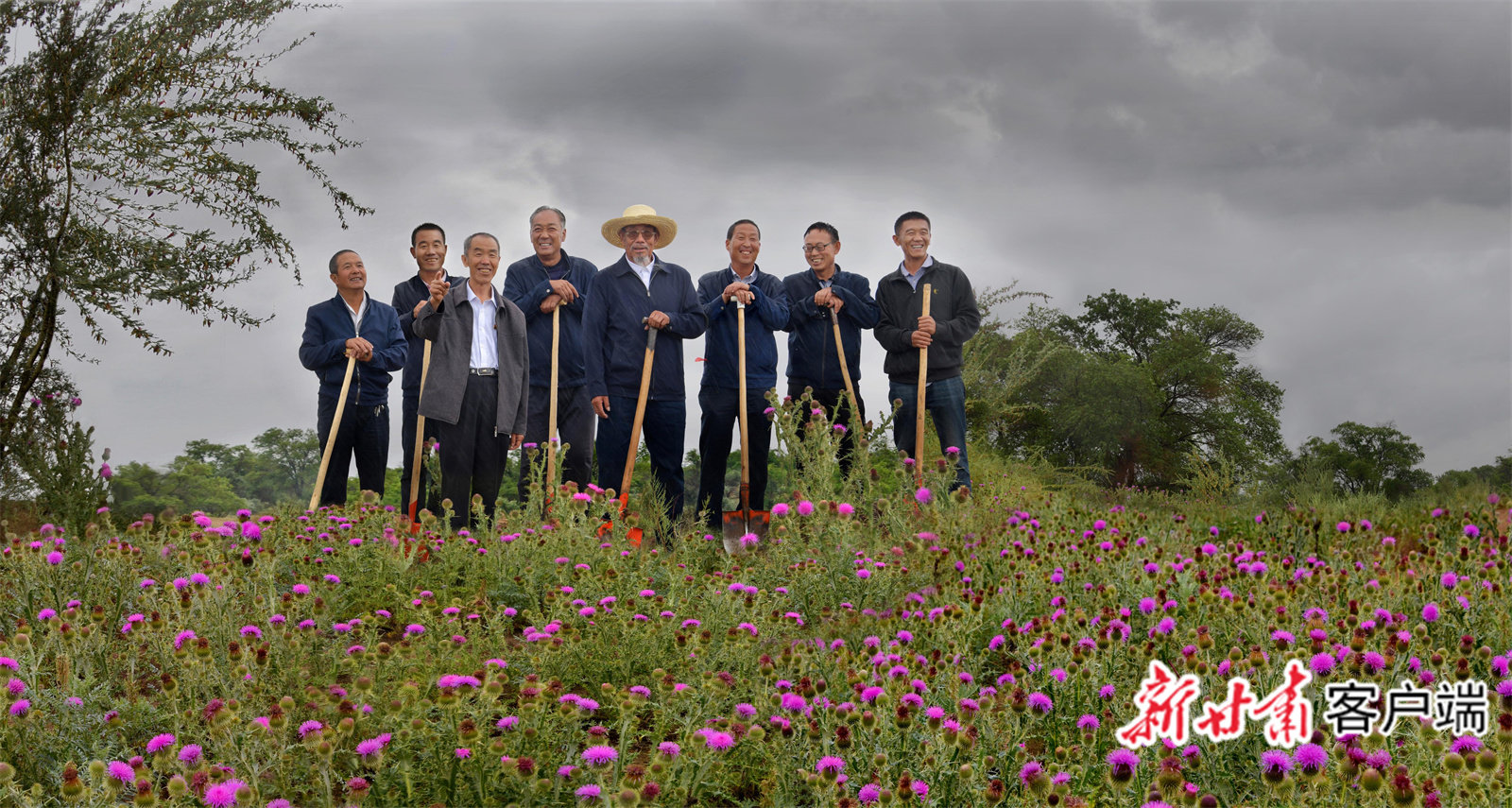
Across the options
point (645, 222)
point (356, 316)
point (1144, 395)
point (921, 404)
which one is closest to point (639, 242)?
point (645, 222)

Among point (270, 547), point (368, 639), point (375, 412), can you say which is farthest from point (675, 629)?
point (375, 412)

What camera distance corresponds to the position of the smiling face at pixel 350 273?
25.8 feet

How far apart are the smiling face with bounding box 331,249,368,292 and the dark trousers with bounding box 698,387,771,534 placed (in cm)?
266

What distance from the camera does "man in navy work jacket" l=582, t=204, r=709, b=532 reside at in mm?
7793

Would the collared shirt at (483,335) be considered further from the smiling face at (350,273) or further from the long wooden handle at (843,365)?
the long wooden handle at (843,365)

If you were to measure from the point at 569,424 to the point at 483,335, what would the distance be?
1348mm

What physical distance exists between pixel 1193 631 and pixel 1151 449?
20.2 meters

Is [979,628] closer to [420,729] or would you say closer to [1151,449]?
[420,729]

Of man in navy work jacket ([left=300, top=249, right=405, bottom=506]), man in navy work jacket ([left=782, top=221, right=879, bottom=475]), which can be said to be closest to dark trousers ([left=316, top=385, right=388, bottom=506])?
man in navy work jacket ([left=300, top=249, right=405, bottom=506])

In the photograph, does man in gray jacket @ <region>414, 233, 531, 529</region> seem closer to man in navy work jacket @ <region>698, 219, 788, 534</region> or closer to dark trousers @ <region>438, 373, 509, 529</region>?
dark trousers @ <region>438, 373, 509, 529</region>

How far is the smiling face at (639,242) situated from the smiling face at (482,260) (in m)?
1.19

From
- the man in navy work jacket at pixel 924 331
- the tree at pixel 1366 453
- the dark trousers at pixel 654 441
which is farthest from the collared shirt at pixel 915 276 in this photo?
the tree at pixel 1366 453

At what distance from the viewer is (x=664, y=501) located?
750 cm

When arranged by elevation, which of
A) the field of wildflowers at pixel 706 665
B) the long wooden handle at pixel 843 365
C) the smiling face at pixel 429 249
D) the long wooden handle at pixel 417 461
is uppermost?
the smiling face at pixel 429 249
